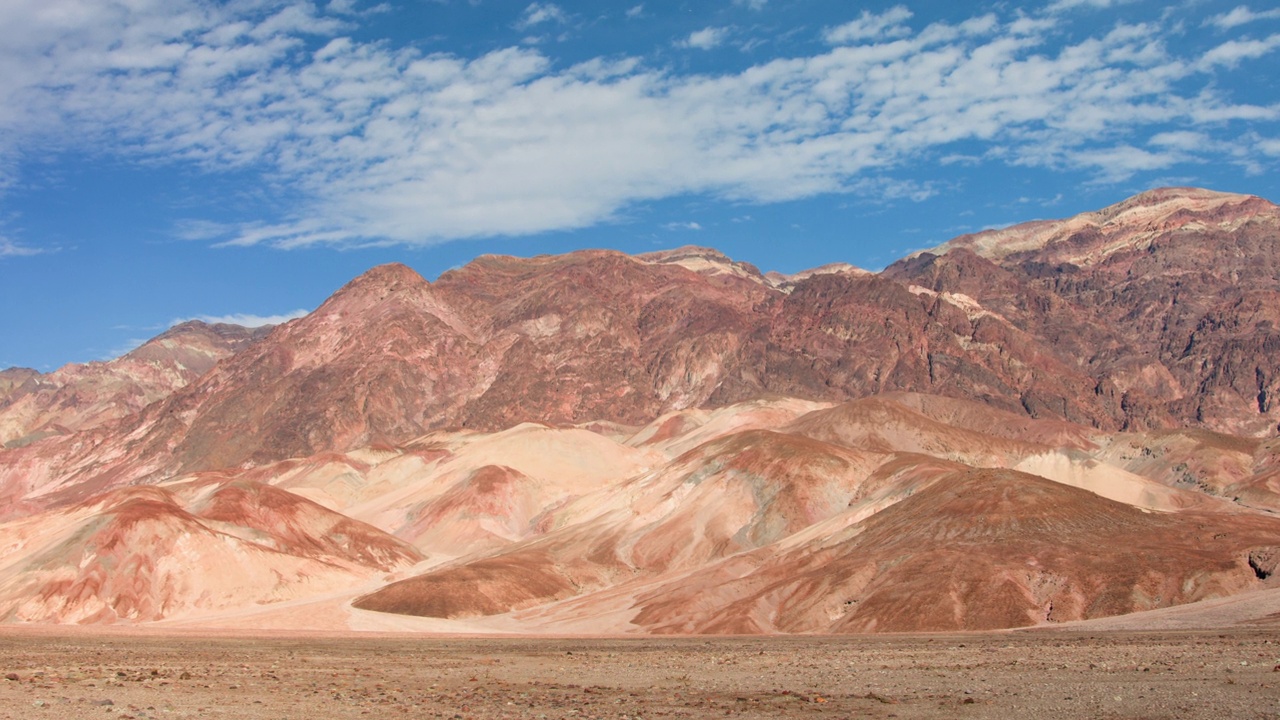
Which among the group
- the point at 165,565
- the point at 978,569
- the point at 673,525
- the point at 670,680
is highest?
the point at 165,565

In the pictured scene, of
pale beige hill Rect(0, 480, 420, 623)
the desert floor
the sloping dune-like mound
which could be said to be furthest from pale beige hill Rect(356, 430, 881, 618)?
the desert floor

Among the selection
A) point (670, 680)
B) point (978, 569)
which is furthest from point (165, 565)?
point (670, 680)

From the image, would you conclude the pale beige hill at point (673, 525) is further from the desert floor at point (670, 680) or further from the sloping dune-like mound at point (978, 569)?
the desert floor at point (670, 680)

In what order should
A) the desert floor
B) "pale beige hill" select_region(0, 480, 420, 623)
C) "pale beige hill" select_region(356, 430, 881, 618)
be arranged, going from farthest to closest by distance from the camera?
"pale beige hill" select_region(356, 430, 881, 618) < "pale beige hill" select_region(0, 480, 420, 623) < the desert floor

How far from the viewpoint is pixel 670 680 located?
120 ft

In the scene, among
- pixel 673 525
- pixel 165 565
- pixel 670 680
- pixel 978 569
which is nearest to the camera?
pixel 670 680

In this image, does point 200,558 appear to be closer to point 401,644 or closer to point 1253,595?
point 401,644

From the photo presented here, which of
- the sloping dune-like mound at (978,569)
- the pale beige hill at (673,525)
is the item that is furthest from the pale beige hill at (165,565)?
the sloping dune-like mound at (978,569)

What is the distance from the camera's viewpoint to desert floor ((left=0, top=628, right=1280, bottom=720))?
1101 inches

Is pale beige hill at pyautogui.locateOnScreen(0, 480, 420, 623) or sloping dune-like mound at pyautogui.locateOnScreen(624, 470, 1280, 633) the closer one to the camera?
sloping dune-like mound at pyautogui.locateOnScreen(624, 470, 1280, 633)

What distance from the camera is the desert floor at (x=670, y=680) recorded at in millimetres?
27969

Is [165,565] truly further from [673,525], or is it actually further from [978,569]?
[978,569]

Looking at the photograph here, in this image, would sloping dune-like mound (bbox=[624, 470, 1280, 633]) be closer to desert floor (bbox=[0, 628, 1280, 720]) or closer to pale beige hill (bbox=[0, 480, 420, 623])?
desert floor (bbox=[0, 628, 1280, 720])

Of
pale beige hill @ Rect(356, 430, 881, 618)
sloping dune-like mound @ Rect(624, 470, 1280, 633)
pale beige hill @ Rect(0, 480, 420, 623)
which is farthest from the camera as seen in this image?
pale beige hill @ Rect(356, 430, 881, 618)
